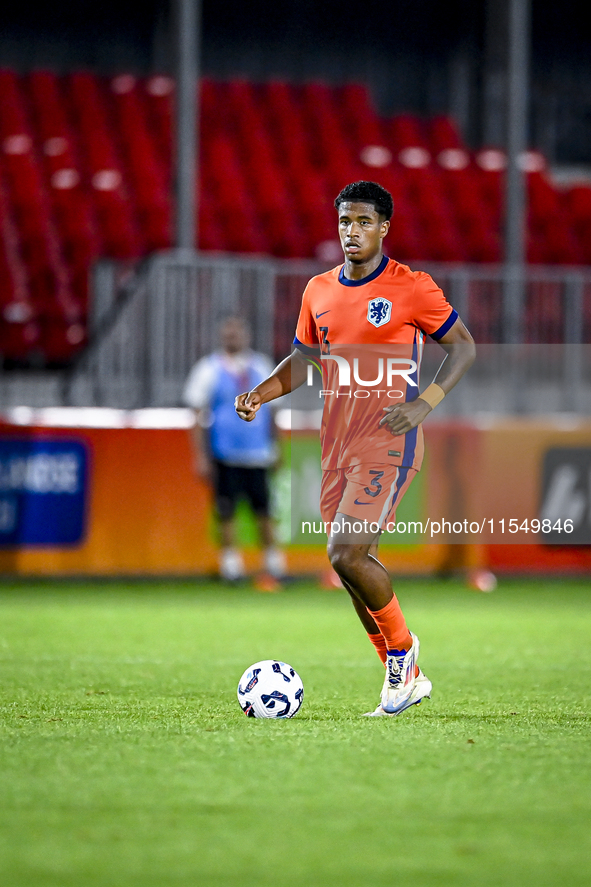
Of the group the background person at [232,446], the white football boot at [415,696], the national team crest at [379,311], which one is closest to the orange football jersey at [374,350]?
the national team crest at [379,311]

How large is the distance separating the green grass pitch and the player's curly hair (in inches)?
82.5

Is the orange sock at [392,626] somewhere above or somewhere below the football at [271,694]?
above

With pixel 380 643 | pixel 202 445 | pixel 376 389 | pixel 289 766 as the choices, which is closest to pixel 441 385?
pixel 376 389

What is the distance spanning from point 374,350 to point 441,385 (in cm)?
32

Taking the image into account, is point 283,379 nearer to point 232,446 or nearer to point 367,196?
point 367,196

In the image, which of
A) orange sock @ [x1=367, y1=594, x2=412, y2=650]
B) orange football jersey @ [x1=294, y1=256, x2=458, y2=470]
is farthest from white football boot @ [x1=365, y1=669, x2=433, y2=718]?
orange football jersey @ [x1=294, y1=256, x2=458, y2=470]

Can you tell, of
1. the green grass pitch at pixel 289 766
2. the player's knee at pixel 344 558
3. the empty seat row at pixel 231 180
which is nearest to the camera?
the green grass pitch at pixel 289 766

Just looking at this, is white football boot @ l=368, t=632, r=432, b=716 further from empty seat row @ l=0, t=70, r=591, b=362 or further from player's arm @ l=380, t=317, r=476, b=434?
empty seat row @ l=0, t=70, r=591, b=362

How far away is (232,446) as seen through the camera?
39.4 ft

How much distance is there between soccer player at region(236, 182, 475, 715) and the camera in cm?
568

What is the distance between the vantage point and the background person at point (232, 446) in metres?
11.8

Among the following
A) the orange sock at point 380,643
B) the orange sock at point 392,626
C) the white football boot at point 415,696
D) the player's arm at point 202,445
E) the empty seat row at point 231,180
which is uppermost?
the empty seat row at point 231,180

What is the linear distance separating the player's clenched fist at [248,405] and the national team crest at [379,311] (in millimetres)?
581

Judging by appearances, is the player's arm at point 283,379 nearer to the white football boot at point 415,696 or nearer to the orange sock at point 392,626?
the orange sock at point 392,626
